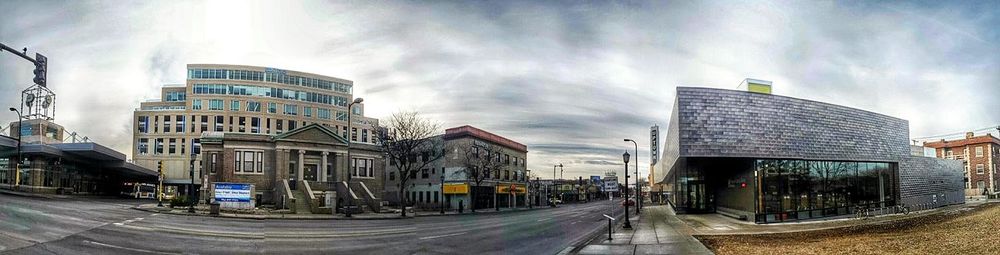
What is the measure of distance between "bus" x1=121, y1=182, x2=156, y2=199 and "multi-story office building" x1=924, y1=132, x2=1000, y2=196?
134 metres

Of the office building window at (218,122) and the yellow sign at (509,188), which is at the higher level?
the office building window at (218,122)

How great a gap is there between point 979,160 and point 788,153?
252 feet

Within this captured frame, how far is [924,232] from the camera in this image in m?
22.2

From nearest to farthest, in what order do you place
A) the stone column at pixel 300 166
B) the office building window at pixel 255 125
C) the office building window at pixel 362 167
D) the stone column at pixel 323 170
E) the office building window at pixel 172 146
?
the stone column at pixel 300 166
the stone column at pixel 323 170
the office building window at pixel 362 167
the office building window at pixel 255 125
the office building window at pixel 172 146

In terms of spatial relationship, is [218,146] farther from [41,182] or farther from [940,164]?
[940,164]

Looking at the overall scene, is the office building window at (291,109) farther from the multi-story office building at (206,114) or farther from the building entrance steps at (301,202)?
the building entrance steps at (301,202)

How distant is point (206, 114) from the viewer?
89.5m

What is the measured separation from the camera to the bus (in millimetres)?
98838

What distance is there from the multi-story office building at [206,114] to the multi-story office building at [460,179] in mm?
10972

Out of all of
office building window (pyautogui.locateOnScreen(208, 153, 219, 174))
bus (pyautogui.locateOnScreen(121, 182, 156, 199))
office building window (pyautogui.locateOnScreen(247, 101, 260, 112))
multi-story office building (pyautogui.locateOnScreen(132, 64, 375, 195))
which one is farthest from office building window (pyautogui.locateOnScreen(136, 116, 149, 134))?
office building window (pyautogui.locateOnScreen(208, 153, 219, 174))

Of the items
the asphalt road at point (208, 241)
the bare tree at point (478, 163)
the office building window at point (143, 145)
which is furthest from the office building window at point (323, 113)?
the asphalt road at point (208, 241)

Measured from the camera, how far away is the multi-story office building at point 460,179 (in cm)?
7081

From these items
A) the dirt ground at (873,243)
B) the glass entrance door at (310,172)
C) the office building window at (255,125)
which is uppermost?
the office building window at (255,125)

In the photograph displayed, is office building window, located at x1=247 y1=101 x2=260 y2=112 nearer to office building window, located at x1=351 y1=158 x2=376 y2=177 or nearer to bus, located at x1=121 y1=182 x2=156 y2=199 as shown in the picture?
bus, located at x1=121 y1=182 x2=156 y2=199
